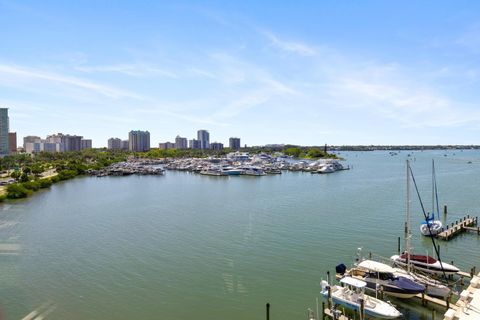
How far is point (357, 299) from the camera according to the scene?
16.0 metres

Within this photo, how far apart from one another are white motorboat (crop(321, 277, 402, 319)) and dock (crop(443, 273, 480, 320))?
85.3 inches

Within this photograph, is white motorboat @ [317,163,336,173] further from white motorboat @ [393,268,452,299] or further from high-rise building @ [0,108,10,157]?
high-rise building @ [0,108,10,157]

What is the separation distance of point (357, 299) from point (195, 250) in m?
12.6

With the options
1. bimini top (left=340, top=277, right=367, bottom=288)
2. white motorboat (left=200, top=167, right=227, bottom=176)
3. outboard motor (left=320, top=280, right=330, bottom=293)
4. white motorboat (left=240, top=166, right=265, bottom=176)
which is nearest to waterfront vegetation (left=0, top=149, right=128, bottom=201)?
white motorboat (left=200, top=167, right=227, bottom=176)

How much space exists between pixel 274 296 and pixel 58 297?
1102 centimetres

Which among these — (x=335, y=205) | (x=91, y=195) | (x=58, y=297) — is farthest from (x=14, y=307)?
(x=91, y=195)

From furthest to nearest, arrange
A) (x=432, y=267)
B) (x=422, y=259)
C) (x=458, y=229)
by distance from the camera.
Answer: (x=458, y=229)
(x=422, y=259)
(x=432, y=267)

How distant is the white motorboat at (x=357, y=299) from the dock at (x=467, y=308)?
217 centimetres


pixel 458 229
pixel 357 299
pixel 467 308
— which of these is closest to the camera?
pixel 467 308

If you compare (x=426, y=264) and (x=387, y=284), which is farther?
(x=426, y=264)

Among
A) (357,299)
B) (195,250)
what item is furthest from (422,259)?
(195,250)

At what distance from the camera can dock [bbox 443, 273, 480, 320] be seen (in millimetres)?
13438

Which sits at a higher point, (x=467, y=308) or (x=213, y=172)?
(x=213, y=172)

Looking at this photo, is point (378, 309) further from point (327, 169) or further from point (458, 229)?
point (327, 169)
